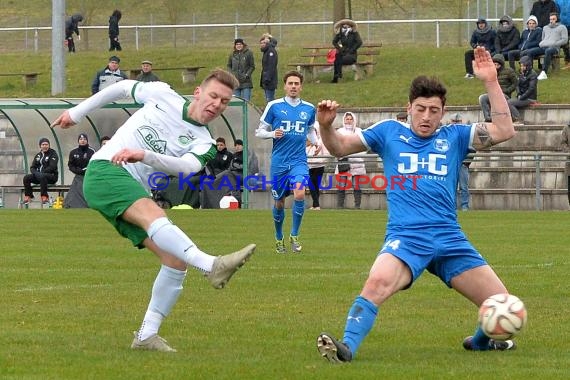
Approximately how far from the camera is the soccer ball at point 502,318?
7.86m

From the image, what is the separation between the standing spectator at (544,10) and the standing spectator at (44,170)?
13483mm

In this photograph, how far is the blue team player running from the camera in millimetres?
8070

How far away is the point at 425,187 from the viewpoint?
8305 mm

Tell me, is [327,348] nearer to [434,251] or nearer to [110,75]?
[434,251]

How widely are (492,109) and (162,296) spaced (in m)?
2.48

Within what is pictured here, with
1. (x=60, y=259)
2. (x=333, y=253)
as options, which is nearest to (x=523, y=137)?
(x=333, y=253)

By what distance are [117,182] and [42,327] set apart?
1.76 m

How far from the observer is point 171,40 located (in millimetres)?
52156

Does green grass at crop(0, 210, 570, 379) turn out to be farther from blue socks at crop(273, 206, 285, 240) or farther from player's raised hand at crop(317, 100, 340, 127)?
player's raised hand at crop(317, 100, 340, 127)

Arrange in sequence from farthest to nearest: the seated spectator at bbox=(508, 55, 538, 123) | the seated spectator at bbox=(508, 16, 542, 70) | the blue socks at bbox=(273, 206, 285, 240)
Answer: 1. the seated spectator at bbox=(508, 16, 542, 70)
2. the seated spectator at bbox=(508, 55, 538, 123)
3. the blue socks at bbox=(273, 206, 285, 240)

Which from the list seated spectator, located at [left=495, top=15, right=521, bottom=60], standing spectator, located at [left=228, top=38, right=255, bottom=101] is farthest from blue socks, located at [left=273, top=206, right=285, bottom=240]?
seated spectator, located at [left=495, top=15, right=521, bottom=60]

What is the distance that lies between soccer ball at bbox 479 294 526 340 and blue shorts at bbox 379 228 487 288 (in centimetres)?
38

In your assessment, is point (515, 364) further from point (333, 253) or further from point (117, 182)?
point (333, 253)

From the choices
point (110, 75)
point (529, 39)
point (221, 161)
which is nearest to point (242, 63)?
point (110, 75)
